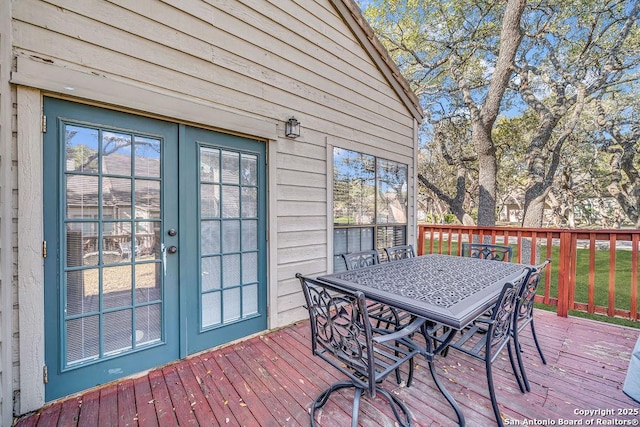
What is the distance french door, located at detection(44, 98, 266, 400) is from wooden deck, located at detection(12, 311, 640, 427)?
220 millimetres

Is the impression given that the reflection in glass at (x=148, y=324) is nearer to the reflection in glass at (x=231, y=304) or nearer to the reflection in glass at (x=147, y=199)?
the reflection in glass at (x=231, y=304)

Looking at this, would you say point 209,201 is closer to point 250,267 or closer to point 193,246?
point 193,246

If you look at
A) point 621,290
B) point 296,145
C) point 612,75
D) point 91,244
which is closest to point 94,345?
point 91,244

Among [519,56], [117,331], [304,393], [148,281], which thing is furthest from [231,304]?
[519,56]

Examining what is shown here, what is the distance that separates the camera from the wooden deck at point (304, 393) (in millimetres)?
1670

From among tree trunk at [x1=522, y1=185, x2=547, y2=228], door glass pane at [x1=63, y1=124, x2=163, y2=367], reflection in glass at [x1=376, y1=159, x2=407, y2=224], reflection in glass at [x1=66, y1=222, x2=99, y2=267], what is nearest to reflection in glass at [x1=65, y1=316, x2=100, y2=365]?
door glass pane at [x1=63, y1=124, x2=163, y2=367]

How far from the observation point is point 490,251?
10.8ft

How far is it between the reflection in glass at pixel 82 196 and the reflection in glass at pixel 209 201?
0.74 metres

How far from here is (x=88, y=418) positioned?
1.67m

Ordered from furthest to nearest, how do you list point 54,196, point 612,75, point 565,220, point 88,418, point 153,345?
point 565,220
point 612,75
point 153,345
point 54,196
point 88,418

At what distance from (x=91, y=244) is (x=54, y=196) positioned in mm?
384

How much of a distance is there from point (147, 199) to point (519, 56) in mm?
10368

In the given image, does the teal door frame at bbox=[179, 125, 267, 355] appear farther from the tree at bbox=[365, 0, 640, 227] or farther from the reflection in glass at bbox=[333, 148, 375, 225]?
the tree at bbox=[365, 0, 640, 227]

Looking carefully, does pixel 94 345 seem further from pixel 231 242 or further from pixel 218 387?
pixel 231 242
